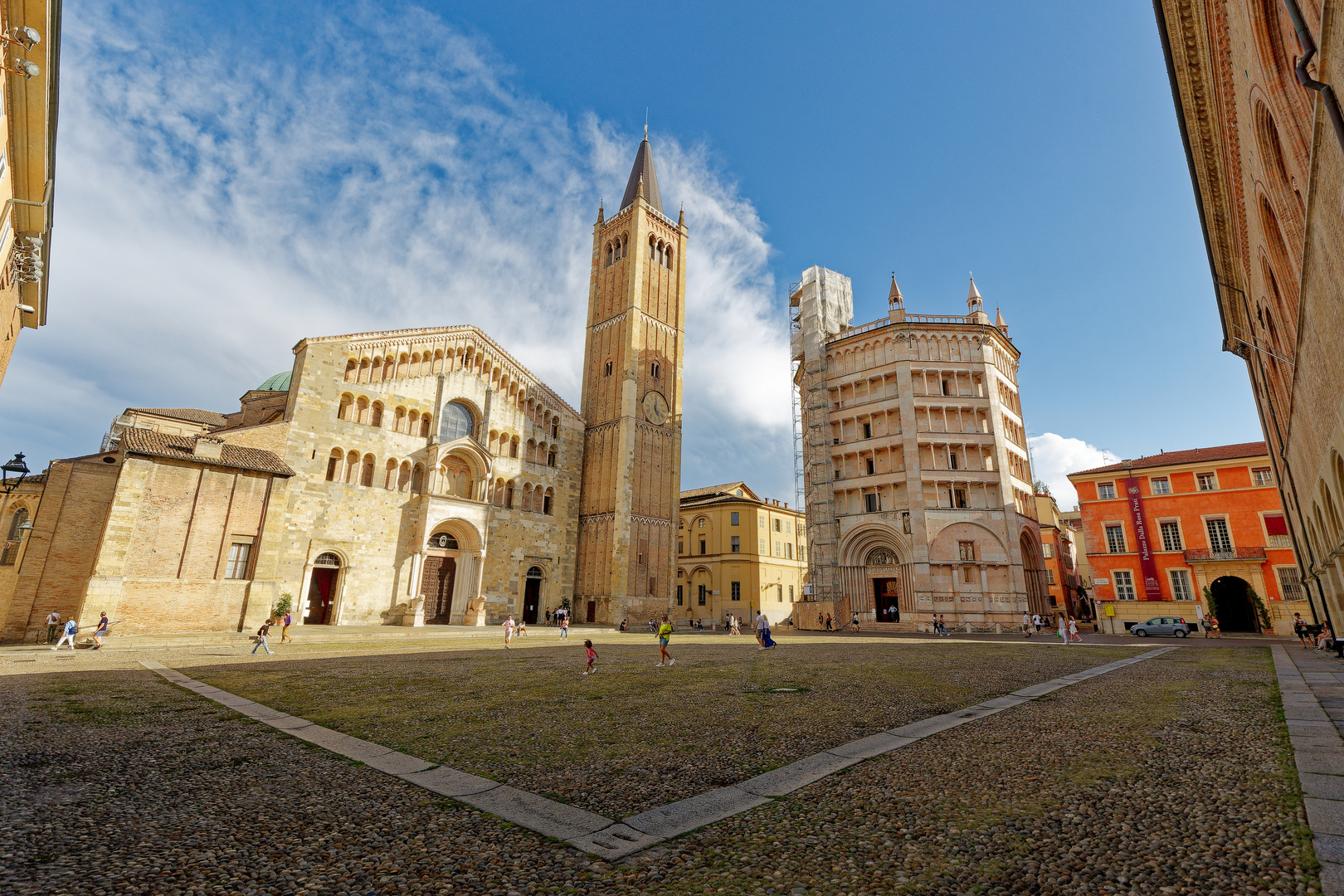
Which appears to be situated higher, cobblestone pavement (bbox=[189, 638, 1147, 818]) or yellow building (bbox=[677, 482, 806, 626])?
yellow building (bbox=[677, 482, 806, 626])

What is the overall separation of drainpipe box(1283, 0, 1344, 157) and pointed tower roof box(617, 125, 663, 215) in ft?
146

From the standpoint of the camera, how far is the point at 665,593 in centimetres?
4081

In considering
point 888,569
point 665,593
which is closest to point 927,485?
point 888,569

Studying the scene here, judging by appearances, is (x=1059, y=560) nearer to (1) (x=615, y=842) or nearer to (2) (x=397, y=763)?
(2) (x=397, y=763)

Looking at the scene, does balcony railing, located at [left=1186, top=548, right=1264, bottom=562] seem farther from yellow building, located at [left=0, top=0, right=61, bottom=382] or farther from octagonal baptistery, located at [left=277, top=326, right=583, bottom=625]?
yellow building, located at [left=0, top=0, right=61, bottom=382]

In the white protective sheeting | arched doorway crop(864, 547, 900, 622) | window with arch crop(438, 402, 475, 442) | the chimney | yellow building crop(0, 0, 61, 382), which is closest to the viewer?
yellow building crop(0, 0, 61, 382)

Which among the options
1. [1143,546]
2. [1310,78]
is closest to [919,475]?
[1143,546]

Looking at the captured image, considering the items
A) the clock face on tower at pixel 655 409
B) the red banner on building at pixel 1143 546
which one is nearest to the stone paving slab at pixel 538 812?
the clock face on tower at pixel 655 409

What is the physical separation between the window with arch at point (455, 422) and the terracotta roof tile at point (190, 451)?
29.4 ft

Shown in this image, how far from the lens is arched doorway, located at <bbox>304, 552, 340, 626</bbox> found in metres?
29.7

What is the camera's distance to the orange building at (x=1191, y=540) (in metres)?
35.5

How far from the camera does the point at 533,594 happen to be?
38.1 m

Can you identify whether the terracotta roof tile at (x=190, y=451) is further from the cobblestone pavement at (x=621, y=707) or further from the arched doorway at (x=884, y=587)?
the arched doorway at (x=884, y=587)

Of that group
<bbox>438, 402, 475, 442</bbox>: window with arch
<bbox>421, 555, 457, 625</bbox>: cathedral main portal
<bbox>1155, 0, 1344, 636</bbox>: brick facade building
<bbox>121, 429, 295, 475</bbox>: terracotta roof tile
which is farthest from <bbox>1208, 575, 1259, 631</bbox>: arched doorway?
<bbox>121, 429, 295, 475</bbox>: terracotta roof tile
